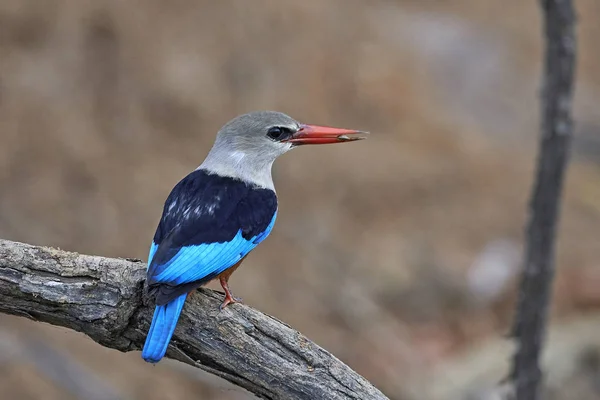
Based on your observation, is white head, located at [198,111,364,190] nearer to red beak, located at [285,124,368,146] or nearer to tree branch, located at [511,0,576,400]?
red beak, located at [285,124,368,146]

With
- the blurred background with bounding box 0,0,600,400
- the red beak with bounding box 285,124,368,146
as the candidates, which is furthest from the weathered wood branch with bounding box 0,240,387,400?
the blurred background with bounding box 0,0,600,400

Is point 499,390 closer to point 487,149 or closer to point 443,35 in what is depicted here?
point 487,149

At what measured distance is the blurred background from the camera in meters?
7.02

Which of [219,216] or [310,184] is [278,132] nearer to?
[219,216]

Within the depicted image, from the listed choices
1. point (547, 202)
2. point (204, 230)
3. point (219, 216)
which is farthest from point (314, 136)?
point (547, 202)

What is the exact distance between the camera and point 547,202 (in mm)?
4234

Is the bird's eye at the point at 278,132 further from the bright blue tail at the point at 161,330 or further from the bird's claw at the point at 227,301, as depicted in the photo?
the bright blue tail at the point at 161,330

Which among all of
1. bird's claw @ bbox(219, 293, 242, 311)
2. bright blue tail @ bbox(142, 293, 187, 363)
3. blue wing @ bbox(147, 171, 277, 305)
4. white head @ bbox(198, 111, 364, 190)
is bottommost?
bright blue tail @ bbox(142, 293, 187, 363)

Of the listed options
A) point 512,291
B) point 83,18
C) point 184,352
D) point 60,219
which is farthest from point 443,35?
point 184,352

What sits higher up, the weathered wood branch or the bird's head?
the bird's head

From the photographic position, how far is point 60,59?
7.52 m

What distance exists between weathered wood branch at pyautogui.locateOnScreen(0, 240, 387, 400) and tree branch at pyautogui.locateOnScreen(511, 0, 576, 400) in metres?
1.23

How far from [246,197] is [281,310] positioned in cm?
377

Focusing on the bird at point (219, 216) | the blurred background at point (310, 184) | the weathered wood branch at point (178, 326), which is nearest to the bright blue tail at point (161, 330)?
the bird at point (219, 216)
